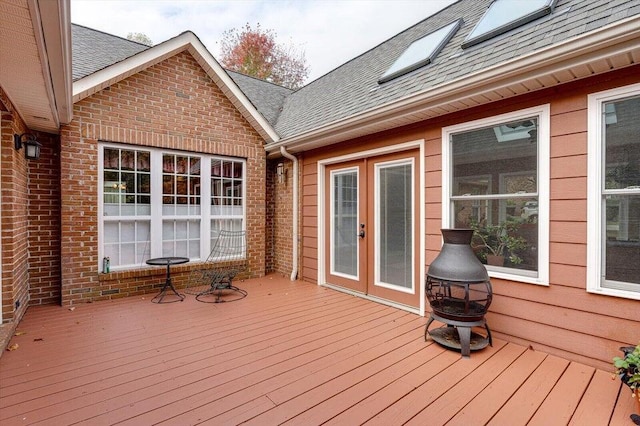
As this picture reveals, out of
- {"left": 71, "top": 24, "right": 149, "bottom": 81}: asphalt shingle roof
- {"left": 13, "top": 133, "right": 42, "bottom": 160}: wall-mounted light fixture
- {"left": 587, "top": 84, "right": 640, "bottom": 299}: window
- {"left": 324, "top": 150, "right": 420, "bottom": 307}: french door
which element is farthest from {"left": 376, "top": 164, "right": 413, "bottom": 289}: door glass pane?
{"left": 13, "top": 133, "right": 42, "bottom": 160}: wall-mounted light fixture

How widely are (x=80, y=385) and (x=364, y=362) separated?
214cm

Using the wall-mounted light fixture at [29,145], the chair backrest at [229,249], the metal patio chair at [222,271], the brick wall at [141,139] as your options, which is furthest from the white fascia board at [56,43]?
the chair backrest at [229,249]

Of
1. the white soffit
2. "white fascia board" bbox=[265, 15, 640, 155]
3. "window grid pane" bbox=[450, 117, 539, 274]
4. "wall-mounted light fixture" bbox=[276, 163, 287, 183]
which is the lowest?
"window grid pane" bbox=[450, 117, 539, 274]

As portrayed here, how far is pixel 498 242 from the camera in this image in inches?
125

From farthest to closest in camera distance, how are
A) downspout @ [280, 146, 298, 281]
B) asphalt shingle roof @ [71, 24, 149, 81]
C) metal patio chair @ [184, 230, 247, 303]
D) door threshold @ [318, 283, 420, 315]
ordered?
downspout @ [280, 146, 298, 281], metal patio chair @ [184, 230, 247, 303], asphalt shingle roof @ [71, 24, 149, 81], door threshold @ [318, 283, 420, 315]

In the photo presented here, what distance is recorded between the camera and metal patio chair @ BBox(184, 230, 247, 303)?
182 inches

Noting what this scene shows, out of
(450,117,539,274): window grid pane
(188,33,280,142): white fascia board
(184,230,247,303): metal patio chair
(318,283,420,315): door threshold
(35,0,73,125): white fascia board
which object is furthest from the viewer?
(188,33,280,142): white fascia board

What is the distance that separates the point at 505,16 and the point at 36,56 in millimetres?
4536

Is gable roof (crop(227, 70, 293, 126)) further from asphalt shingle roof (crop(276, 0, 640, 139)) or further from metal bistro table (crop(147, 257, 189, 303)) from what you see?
metal bistro table (crop(147, 257, 189, 303))

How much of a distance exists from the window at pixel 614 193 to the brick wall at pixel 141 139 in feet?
15.4

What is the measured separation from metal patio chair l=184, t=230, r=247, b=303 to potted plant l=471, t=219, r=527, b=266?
3262mm

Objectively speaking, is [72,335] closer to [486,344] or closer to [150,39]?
[486,344]

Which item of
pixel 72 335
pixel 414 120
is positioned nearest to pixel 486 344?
pixel 414 120

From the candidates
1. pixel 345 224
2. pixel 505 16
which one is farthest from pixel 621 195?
pixel 345 224
